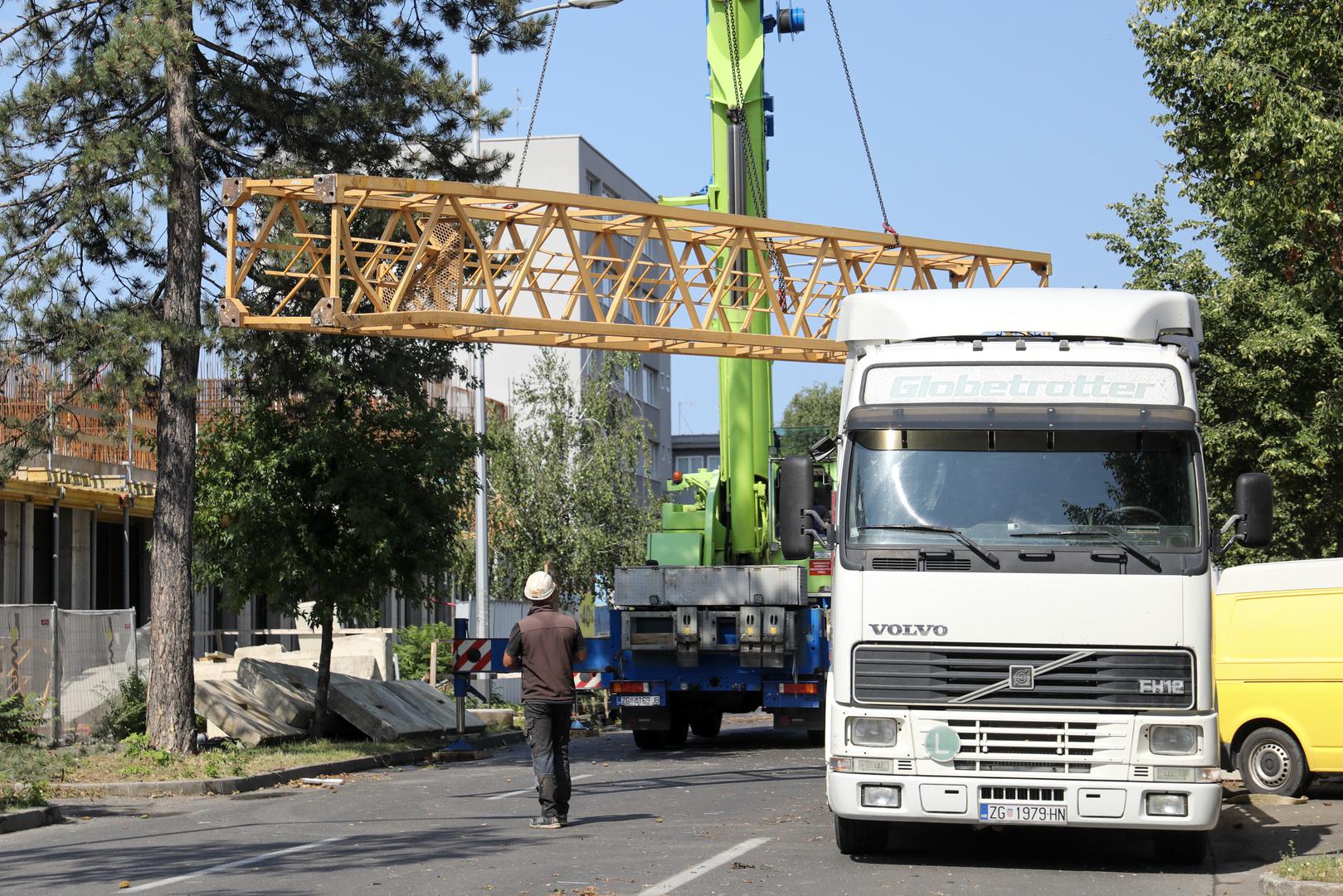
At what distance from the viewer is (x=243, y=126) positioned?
63.3 ft

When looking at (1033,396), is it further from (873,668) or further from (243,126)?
(243,126)

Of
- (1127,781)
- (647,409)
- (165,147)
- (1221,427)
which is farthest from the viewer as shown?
(647,409)

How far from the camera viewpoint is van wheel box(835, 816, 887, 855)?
1037 cm

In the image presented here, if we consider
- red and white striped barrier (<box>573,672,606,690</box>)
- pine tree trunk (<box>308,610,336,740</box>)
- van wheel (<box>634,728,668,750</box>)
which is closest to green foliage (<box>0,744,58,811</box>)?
pine tree trunk (<box>308,610,336,740</box>)

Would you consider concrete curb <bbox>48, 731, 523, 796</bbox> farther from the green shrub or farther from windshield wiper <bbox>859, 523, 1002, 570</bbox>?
windshield wiper <bbox>859, 523, 1002, 570</bbox>

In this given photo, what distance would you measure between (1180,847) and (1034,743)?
1.42 m

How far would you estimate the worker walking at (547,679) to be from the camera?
12492mm

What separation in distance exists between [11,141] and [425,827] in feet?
32.4

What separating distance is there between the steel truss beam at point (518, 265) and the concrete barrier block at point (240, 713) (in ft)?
16.4

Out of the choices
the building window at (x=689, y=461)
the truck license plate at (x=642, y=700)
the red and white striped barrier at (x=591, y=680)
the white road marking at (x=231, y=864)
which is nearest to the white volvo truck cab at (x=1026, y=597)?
the white road marking at (x=231, y=864)

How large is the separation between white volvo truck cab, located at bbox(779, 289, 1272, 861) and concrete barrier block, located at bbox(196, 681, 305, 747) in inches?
475

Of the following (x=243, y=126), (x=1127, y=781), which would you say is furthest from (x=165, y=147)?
(x=1127, y=781)

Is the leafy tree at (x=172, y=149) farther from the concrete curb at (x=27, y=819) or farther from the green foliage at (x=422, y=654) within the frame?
the green foliage at (x=422, y=654)

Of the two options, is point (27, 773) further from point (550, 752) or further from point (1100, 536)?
point (1100, 536)
